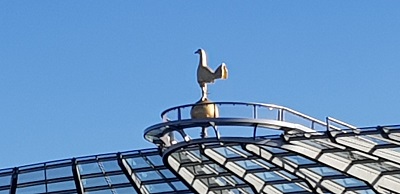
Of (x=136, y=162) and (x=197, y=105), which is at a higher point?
(x=197, y=105)

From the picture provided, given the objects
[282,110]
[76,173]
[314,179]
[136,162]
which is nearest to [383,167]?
[314,179]

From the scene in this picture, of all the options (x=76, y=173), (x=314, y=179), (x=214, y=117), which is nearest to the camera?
(x=214, y=117)

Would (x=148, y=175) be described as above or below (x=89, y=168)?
below

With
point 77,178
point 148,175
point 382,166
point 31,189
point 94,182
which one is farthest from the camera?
point 31,189

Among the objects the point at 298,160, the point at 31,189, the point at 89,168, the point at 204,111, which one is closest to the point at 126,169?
the point at 89,168

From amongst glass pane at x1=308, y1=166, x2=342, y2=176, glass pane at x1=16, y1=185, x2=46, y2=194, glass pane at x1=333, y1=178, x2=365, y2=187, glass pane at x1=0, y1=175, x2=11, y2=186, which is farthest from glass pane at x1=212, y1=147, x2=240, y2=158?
glass pane at x1=0, y1=175, x2=11, y2=186

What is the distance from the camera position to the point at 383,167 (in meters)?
34.1

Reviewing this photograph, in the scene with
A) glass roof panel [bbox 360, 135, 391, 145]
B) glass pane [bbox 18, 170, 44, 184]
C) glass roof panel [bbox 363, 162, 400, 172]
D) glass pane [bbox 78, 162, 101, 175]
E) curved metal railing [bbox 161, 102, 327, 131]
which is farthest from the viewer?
glass pane [bbox 18, 170, 44, 184]

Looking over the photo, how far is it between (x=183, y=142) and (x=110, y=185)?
1050 cm

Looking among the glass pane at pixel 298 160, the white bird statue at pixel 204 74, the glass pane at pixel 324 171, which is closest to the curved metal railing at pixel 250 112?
the white bird statue at pixel 204 74

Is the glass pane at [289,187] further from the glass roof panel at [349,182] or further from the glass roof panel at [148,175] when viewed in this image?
the glass roof panel at [148,175]

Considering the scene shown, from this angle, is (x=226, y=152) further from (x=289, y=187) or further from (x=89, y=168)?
(x=89, y=168)

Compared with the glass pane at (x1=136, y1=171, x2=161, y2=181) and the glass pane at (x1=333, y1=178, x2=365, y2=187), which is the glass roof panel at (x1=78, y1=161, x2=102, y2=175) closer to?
the glass pane at (x1=136, y1=171, x2=161, y2=181)

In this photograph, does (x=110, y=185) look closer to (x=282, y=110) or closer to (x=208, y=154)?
(x=208, y=154)
